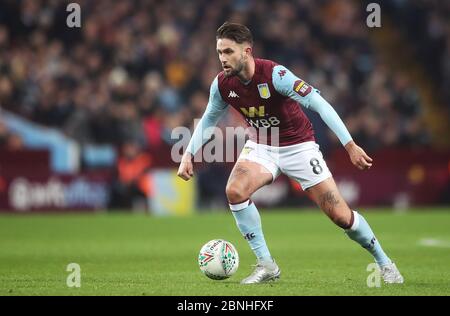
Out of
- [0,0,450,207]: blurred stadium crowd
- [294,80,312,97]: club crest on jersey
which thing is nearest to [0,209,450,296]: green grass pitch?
[294,80,312,97]: club crest on jersey

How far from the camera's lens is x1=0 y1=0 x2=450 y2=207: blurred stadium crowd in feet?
63.7

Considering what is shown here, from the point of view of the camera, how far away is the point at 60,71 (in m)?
19.8

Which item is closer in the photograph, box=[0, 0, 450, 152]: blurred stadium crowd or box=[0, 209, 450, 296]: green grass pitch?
box=[0, 209, 450, 296]: green grass pitch

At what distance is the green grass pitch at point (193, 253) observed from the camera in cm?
786

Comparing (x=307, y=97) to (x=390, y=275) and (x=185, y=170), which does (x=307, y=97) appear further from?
(x=390, y=275)

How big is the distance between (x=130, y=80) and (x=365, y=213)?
18.8 feet

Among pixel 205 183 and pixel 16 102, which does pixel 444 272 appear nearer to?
pixel 205 183

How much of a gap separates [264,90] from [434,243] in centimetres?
550

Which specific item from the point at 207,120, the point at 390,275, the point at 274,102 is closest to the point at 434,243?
the point at 390,275

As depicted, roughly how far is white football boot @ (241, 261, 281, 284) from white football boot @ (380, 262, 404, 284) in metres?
0.94

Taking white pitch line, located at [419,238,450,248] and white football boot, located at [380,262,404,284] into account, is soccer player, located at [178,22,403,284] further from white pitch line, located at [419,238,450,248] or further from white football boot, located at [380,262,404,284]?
white pitch line, located at [419,238,450,248]

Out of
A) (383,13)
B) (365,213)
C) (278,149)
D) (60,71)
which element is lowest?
(365,213)

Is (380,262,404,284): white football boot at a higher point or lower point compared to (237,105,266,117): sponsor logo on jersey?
lower
